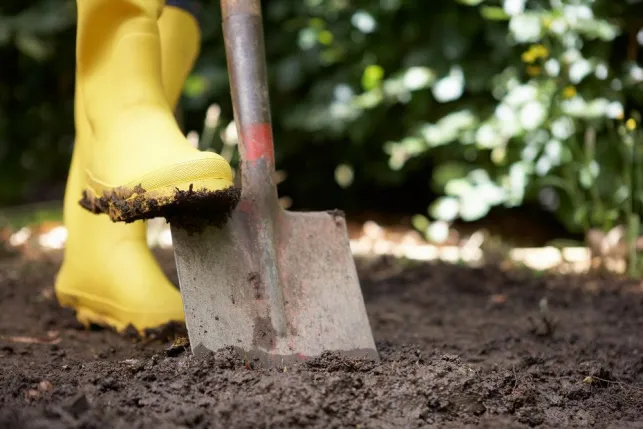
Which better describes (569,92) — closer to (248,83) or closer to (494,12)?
(494,12)

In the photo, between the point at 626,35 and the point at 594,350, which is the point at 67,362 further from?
the point at 626,35

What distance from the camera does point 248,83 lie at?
1.48 m

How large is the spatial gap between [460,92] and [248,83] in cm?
153

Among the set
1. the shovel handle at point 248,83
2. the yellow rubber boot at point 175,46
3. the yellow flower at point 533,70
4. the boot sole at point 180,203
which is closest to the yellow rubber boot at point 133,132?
the boot sole at point 180,203

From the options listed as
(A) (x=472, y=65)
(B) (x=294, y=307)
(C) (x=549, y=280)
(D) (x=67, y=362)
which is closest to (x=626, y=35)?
(A) (x=472, y=65)

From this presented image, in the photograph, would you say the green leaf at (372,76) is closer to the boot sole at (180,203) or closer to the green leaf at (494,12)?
the green leaf at (494,12)

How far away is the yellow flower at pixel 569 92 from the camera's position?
2.49m

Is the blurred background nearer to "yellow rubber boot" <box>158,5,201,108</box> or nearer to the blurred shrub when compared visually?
the blurred shrub

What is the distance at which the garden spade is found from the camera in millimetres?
1362

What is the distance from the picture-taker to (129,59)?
1546 mm

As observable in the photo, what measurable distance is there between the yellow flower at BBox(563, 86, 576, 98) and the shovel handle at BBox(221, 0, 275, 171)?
138 cm

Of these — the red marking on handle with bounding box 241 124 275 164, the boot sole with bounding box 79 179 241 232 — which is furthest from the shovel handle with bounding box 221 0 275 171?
the boot sole with bounding box 79 179 241 232

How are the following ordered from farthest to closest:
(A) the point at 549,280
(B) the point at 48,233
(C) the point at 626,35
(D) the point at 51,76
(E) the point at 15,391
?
(D) the point at 51,76
(B) the point at 48,233
(C) the point at 626,35
(A) the point at 549,280
(E) the point at 15,391

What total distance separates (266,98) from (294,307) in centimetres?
43
